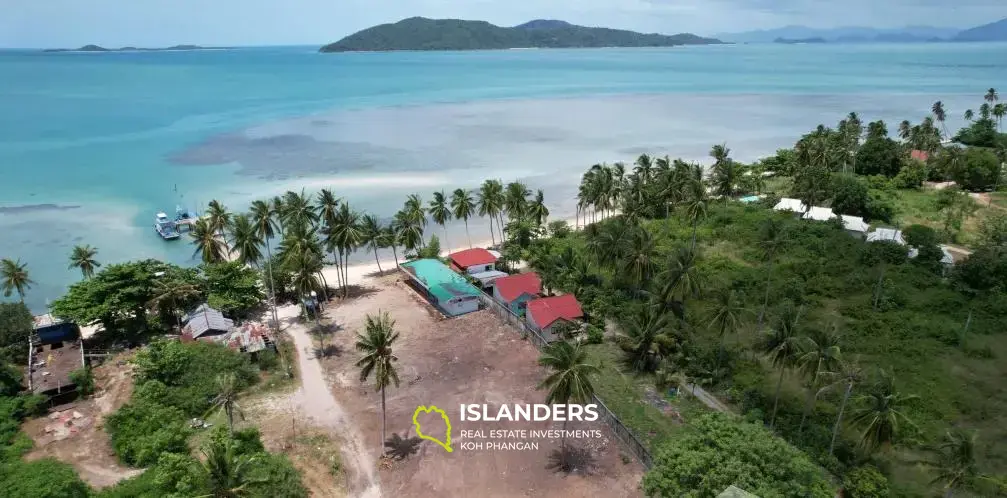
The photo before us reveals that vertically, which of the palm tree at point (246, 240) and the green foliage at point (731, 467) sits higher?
the palm tree at point (246, 240)

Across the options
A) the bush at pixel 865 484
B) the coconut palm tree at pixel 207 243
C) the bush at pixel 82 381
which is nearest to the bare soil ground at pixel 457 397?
the bush at pixel 865 484

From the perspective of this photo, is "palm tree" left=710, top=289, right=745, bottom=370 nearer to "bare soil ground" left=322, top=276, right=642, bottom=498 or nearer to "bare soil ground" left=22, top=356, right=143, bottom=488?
"bare soil ground" left=322, top=276, right=642, bottom=498

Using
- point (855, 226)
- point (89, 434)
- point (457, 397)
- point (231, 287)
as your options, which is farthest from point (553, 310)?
point (855, 226)

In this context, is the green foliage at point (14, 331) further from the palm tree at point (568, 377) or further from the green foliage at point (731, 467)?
the green foliage at point (731, 467)

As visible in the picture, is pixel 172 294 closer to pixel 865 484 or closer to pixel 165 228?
pixel 165 228

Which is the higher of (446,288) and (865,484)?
(446,288)

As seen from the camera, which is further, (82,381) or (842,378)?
(82,381)
